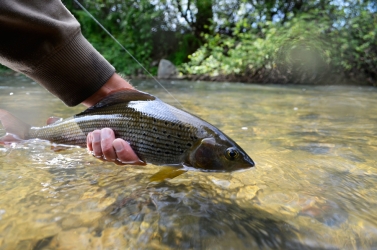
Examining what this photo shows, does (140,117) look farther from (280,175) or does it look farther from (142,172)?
(280,175)

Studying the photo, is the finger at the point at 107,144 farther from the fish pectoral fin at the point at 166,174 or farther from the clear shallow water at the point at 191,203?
the fish pectoral fin at the point at 166,174

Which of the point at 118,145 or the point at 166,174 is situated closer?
the point at 166,174

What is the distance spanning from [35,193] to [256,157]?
1.57 meters

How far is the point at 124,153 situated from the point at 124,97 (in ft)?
1.38

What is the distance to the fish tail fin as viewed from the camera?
2.27m

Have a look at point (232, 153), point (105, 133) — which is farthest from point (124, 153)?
point (232, 153)

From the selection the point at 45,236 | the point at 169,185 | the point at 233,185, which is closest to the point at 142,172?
the point at 169,185

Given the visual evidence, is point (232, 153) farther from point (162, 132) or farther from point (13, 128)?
point (13, 128)

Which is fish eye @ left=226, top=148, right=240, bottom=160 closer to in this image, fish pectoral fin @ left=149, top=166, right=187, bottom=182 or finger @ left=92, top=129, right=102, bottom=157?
fish pectoral fin @ left=149, top=166, right=187, bottom=182

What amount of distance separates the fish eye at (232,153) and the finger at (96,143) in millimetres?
826

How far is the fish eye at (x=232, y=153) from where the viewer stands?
1.80 metres

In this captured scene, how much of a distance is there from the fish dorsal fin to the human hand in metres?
0.24

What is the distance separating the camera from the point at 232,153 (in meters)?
1.80

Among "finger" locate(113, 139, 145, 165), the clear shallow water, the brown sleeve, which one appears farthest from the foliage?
"finger" locate(113, 139, 145, 165)
